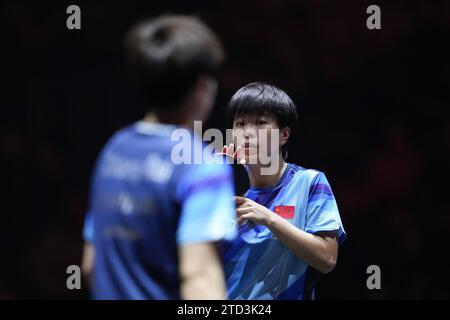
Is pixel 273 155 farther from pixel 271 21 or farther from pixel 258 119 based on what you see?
pixel 271 21

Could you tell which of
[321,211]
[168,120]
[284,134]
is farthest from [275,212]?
[168,120]

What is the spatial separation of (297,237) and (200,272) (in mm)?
665

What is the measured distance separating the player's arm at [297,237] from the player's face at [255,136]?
249mm

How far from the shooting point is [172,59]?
1.32 m

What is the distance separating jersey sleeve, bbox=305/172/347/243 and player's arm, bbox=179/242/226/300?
0.76 metres

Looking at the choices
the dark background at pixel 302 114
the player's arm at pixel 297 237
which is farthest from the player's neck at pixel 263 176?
the dark background at pixel 302 114

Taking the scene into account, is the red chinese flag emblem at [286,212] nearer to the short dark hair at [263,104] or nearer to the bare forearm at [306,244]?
the bare forearm at [306,244]

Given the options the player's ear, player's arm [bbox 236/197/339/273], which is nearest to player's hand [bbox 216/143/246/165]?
the player's ear

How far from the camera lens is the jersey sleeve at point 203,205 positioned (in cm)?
127

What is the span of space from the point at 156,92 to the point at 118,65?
295 centimetres

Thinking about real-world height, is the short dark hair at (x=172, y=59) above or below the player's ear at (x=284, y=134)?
above

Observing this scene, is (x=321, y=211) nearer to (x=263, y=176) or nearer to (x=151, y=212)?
(x=263, y=176)

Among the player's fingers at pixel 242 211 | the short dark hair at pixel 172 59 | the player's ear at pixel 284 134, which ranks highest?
the short dark hair at pixel 172 59
